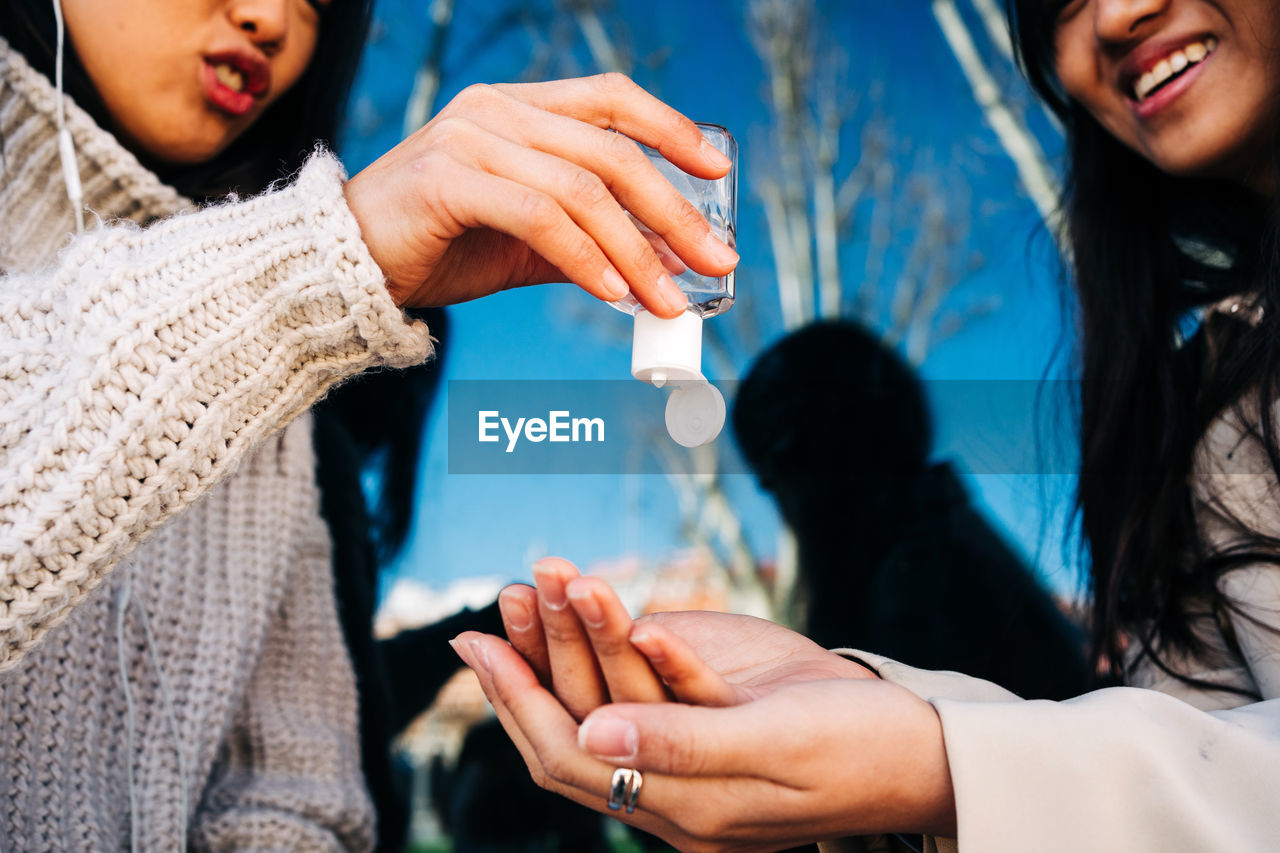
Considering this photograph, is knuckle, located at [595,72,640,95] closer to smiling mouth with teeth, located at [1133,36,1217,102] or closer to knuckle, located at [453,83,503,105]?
knuckle, located at [453,83,503,105]

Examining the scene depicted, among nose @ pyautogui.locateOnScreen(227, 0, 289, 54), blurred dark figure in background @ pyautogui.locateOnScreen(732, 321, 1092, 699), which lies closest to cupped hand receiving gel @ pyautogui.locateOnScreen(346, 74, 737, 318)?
nose @ pyautogui.locateOnScreen(227, 0, 289, 54)

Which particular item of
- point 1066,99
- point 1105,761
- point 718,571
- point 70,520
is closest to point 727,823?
point 1105,761

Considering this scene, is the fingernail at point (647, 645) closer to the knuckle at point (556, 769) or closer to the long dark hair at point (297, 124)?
the knuckle at point (556, 769)

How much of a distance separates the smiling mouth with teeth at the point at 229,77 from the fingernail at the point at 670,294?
77cm

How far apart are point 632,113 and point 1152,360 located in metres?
0.85

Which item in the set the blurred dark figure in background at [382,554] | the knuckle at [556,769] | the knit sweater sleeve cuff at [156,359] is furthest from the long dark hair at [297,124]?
the knuckle at [556,769]

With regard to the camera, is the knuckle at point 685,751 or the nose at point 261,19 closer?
the knuckle at point 685,751

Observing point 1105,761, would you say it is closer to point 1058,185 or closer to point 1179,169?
point 1179,169

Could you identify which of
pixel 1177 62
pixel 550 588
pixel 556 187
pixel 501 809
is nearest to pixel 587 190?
pixel 556 187

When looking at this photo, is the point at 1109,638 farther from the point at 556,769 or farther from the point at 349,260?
the point at 349,260

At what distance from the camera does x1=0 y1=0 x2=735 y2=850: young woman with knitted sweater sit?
67 cm

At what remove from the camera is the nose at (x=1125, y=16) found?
105 centimetres

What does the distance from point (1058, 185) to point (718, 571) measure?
0.82 meters

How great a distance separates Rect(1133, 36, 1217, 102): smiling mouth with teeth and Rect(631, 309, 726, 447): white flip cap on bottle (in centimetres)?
74
